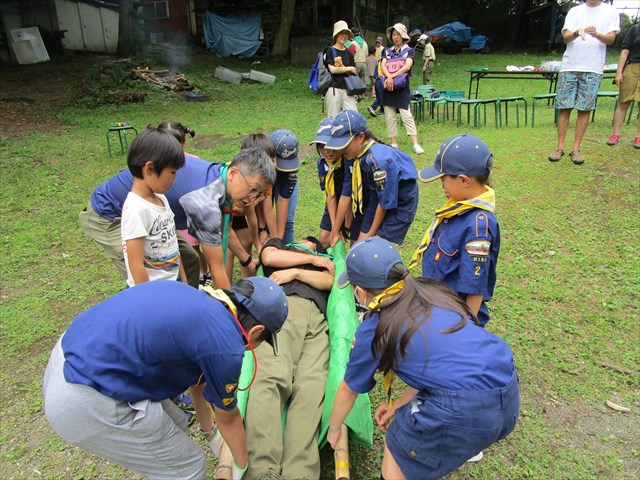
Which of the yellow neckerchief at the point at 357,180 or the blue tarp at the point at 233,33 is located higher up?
the blue tarp at the point at 233,33

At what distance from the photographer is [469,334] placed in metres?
1.86

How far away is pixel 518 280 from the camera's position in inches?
165

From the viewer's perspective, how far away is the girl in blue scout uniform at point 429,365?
1.81 metres

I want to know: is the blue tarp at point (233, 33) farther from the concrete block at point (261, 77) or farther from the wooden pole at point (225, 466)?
the wooden pole at point (225, 466)

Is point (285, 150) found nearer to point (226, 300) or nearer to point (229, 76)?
point (226, 300)

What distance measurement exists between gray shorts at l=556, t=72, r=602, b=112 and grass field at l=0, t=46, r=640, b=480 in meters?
0.88

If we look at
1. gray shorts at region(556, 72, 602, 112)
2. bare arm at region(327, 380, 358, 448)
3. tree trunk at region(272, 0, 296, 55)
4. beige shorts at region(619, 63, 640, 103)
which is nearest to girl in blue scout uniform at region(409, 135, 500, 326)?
bare arm at region(327, 380, 358, 448)

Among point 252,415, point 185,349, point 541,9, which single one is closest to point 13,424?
point 252,415

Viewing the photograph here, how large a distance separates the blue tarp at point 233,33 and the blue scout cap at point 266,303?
1996 centimetres

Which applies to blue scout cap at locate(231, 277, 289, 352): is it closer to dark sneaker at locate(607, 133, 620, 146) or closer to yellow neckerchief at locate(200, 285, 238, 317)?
yellow neckerchief at locate(200, 285, 238, 317)

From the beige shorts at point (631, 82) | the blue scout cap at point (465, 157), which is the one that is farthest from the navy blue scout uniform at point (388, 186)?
the beige shorts at point (631, 82)

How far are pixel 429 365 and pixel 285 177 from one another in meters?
2.64

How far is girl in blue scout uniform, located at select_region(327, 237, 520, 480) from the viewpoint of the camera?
1.81 meters

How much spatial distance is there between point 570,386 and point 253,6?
830 inches
